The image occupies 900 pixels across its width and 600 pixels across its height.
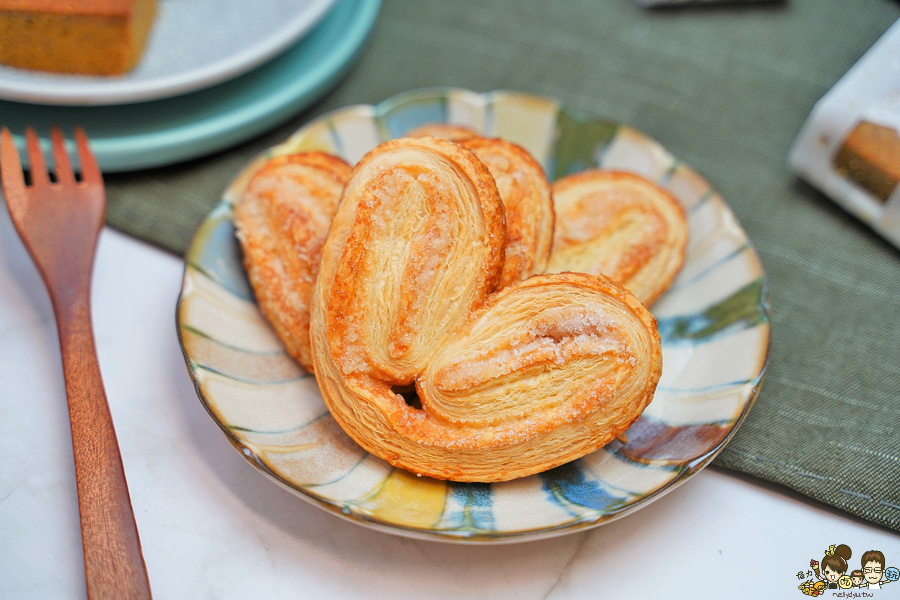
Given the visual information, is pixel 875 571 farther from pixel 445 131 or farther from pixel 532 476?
pixel 445 131

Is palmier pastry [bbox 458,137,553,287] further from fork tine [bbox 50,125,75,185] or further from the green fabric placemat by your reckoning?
fork tine [bbox 50,125,75,185]

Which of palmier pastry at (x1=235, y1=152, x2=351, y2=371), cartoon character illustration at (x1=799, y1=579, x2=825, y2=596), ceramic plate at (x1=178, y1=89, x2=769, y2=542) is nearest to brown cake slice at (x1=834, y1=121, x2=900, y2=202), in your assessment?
ceramic plate at (x1=178, y1=89, x2=769, y2=542)

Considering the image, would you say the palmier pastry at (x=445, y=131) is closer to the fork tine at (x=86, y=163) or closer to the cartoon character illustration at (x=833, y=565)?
the fork tine at (x=86, y=163)

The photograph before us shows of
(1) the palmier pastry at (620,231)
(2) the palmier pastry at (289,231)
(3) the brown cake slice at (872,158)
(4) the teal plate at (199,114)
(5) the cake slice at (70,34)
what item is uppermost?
(5) the cake slice at (70,34)

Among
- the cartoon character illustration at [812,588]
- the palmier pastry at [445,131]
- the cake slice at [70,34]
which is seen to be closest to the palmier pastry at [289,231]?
the palmier pastry at [445,131]

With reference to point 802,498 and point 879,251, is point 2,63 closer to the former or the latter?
point 802,498
